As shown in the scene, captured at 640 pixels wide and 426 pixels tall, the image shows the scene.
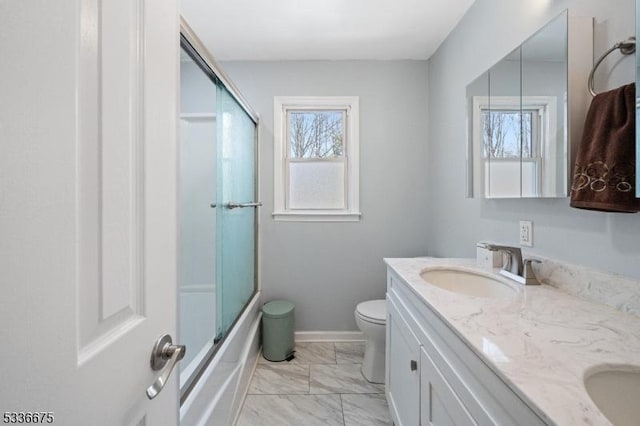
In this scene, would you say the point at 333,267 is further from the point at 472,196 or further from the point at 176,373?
the point at 176,373

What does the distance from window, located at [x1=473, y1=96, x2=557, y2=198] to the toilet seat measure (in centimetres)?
99

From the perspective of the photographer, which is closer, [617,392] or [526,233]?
[617,392]

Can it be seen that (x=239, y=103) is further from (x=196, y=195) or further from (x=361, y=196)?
(x=361, y=196)

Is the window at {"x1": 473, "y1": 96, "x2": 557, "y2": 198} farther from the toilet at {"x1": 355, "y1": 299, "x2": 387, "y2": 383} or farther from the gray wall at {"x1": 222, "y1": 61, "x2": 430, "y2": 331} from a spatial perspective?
the toilet at {"x1": 355, "y1": 299, "x2": 387, "y2": 383}

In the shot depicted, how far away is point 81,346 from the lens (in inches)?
14.8

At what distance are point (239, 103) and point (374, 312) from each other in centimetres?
168

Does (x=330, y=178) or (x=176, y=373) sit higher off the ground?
(x=330, y=178)

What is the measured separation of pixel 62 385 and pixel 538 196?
4.86 ft

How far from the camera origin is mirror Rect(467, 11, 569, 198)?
1.05 m

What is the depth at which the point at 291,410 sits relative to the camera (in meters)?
1.63

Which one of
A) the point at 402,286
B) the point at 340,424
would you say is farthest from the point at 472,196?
the point at 340,424

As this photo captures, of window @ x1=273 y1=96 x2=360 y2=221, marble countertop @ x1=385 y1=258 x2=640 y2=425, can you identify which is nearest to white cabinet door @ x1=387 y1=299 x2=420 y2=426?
marble countertop @ x1=385 y1=258 x2=640 y2=425

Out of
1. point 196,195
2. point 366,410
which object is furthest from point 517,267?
point 196,195

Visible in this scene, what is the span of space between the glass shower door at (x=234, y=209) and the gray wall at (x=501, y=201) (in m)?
1.48
